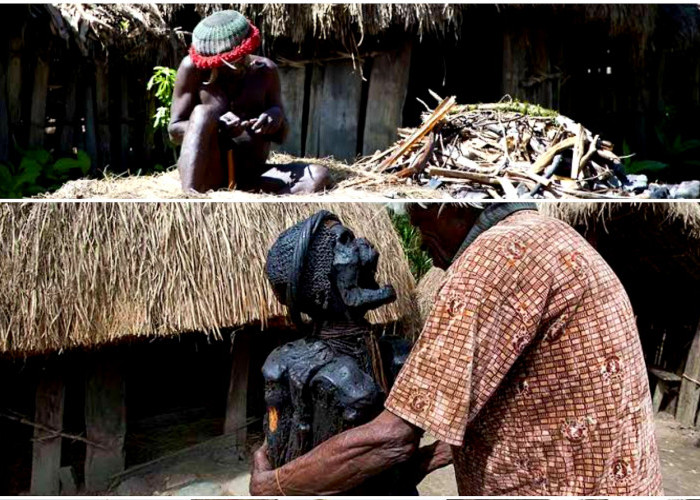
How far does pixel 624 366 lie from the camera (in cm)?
141

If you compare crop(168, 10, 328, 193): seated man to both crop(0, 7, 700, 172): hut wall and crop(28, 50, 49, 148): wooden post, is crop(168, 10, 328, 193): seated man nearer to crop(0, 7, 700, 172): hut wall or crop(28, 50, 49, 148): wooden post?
crop(0, 7, 700, 172): hut wall

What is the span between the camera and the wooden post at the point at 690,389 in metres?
5.80

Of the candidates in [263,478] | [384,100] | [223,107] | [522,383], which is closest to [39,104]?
[384,100]

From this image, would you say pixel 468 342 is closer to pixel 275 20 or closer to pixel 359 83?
pixel 275 20

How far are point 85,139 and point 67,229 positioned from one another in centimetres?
363

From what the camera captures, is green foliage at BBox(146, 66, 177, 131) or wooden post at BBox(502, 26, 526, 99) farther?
wooden post at BBox(502, 26, 526, 99)

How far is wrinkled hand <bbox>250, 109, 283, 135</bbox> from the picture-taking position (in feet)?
11.0

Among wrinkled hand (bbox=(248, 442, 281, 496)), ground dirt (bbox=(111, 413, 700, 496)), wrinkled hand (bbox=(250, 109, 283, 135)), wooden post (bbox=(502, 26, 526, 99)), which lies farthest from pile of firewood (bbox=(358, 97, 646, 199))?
wrinkled hand (bbox=(248, 442, 281, 496))

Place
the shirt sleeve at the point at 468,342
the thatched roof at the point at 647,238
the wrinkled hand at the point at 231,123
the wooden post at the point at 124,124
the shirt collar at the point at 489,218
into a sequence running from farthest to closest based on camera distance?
the wooden post at the point at 124,124, the thatched roof at the point at 647,238, the wrinkled hand at the point at 231,123, the shirt collar at the point at 489,218, the shirt sleeve at the point at 468,342

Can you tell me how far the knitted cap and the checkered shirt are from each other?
1951mm

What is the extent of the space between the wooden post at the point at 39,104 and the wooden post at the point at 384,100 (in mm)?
2721

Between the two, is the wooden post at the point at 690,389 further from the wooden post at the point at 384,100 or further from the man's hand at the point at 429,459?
the man's hand at the point at 429,459

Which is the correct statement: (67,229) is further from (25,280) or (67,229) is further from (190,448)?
(190,448)

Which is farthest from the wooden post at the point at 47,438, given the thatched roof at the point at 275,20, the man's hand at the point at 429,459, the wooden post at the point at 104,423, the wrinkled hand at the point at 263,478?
the man's hand at the point at 429,459
